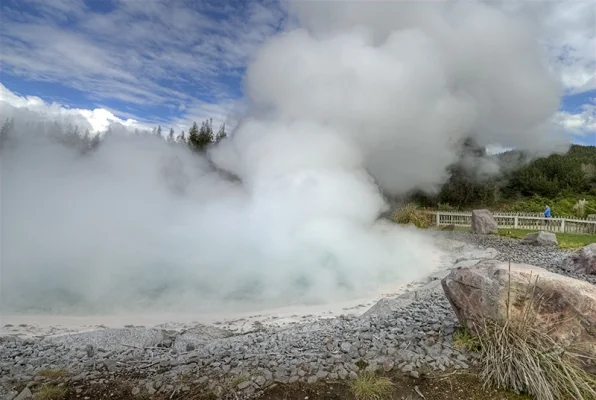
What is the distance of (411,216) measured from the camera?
51.8 ft

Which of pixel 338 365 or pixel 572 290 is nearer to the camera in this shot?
pixel 572 290

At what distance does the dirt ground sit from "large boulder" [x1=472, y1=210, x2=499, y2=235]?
40.7 ft

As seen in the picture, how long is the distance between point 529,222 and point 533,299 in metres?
15.5

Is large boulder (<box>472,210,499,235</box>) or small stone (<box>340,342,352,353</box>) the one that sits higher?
large boulder (<box>472,210,499,235</box>)

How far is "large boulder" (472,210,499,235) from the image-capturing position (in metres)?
14.2

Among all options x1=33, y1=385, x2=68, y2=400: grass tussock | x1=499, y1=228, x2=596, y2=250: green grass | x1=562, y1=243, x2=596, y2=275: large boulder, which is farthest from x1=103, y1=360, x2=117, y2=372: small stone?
x1=499, y1=228, x2=596, y2=250: green grass

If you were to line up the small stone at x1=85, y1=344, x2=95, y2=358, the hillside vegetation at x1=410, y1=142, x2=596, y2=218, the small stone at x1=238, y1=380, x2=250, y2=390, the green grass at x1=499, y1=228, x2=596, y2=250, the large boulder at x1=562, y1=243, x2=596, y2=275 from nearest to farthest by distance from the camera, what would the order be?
the small stone at x1=238, y1=380, x2=250, y2=390, the small stone at x1=85, y1=344, x2=95, y2=358, the large boulder at x1=562, y1=243, x2=596, y2=275, the green grass at x1=499, y1=228, x2=596, y2=250, the hillside vegetation at x1=410, y1=142, x2=596, y2=218

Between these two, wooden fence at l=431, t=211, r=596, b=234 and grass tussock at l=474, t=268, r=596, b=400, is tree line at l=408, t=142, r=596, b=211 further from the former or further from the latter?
grass tussock at l=474, t=268, r=596, b=400

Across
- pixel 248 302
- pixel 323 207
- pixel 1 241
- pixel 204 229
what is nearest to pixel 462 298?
pixel 248 302

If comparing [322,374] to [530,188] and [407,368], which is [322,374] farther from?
[530,188]

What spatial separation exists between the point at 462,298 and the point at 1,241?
9492mm

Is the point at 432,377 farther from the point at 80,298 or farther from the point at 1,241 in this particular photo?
the point at 1,241

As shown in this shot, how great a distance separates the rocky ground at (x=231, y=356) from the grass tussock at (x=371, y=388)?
0.55ft

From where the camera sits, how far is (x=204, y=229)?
8.98 m
